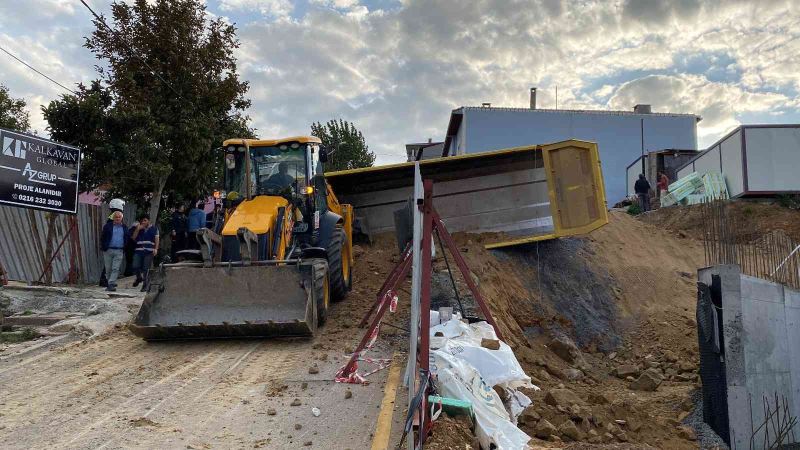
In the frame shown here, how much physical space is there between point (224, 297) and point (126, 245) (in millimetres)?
5694

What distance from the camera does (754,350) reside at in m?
7.56

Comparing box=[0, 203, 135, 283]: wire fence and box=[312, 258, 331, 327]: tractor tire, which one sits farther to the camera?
box=[0, 203, 135, 283]: wire fence

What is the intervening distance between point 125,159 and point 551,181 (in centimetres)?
950

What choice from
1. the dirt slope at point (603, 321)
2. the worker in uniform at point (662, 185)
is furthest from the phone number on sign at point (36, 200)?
the worker in uniform at point (662, 185)

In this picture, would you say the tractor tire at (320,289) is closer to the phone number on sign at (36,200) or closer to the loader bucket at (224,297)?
the loader bucket at (224,297)

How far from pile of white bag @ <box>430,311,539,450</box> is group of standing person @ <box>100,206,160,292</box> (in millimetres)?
7021

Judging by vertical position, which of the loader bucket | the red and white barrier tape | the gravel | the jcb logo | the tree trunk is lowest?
the gravel

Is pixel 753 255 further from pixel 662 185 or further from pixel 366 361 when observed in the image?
pixel 662 185

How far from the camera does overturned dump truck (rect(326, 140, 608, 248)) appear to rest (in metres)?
12.3

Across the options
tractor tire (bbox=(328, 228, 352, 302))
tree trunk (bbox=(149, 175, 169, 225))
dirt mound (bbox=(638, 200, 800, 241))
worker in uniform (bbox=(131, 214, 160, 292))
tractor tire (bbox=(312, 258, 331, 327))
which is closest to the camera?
tractor tire (bbox=(312, 258, 331, 327))

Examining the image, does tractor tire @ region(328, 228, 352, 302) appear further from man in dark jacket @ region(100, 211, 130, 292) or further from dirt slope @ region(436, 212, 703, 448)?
man in dark jacket @ region(100, 211, 130, 292)

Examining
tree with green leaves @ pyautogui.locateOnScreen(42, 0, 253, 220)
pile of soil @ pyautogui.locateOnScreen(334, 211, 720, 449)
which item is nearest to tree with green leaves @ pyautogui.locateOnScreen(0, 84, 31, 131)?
tree with green leaves @ pyautogui.locateOnScreen(42, 0, 253, 220)

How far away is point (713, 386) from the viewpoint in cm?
756

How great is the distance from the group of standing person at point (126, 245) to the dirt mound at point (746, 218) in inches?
555
